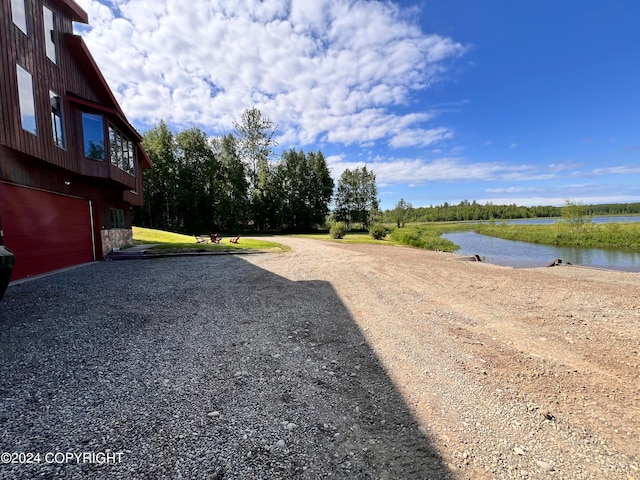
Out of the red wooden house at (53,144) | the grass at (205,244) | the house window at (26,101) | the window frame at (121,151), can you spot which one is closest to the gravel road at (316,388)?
the red wooden house at (53,144)

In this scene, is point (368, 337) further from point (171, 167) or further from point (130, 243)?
point (171, 167)

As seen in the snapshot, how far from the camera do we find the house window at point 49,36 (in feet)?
29.6

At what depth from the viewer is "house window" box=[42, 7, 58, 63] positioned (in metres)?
9.02

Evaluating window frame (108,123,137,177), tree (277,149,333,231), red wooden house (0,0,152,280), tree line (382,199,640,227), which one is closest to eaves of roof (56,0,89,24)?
red wooden house (0,0,152,280)

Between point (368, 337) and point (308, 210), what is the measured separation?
36.7m

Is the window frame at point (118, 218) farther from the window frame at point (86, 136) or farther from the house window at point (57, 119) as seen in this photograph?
the house window at point (57, 119)

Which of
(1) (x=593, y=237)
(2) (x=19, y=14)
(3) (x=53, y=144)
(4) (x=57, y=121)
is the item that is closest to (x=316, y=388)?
(3) (x=53, y=144)

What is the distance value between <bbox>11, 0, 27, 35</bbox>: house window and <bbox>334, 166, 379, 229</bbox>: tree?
1548 inches

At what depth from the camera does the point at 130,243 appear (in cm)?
1516

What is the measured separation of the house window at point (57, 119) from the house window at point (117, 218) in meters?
4.56

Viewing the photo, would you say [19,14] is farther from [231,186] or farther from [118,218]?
[231,186]

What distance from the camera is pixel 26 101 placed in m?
7.85

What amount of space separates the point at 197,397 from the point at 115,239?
13.4m

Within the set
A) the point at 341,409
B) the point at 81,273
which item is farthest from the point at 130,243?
the point at 341,409
